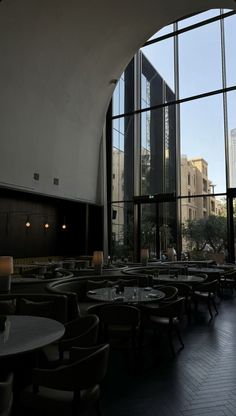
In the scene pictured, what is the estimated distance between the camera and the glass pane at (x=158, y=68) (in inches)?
519

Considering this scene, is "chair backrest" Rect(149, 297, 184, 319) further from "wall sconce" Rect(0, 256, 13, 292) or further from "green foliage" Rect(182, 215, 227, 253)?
"green foliage" Rect(182, 215, 227, 253)

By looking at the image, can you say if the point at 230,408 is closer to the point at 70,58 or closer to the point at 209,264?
the point at 209,264

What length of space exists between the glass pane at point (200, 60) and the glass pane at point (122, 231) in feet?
16.9

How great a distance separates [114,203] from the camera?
14.2m

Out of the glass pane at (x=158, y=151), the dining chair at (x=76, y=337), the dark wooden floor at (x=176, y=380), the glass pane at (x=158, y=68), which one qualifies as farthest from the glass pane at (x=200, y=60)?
the dining chair at (x=76, y=337)

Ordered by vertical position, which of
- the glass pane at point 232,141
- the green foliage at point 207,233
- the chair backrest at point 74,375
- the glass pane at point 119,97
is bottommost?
the chair backrest at point 74,375

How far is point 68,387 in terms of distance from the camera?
204 cm

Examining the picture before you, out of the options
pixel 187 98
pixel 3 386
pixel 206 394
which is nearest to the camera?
pixel 3 386

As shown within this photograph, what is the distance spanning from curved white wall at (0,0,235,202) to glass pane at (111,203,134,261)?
60.4 inches

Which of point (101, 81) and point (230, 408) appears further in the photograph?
point (101, 81)

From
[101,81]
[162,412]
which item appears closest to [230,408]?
[162,412]

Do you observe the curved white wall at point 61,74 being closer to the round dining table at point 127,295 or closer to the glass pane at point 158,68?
the glass pane at point 158,68

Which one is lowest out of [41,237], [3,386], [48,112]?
[3,386]

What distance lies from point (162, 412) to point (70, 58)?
10902mm
